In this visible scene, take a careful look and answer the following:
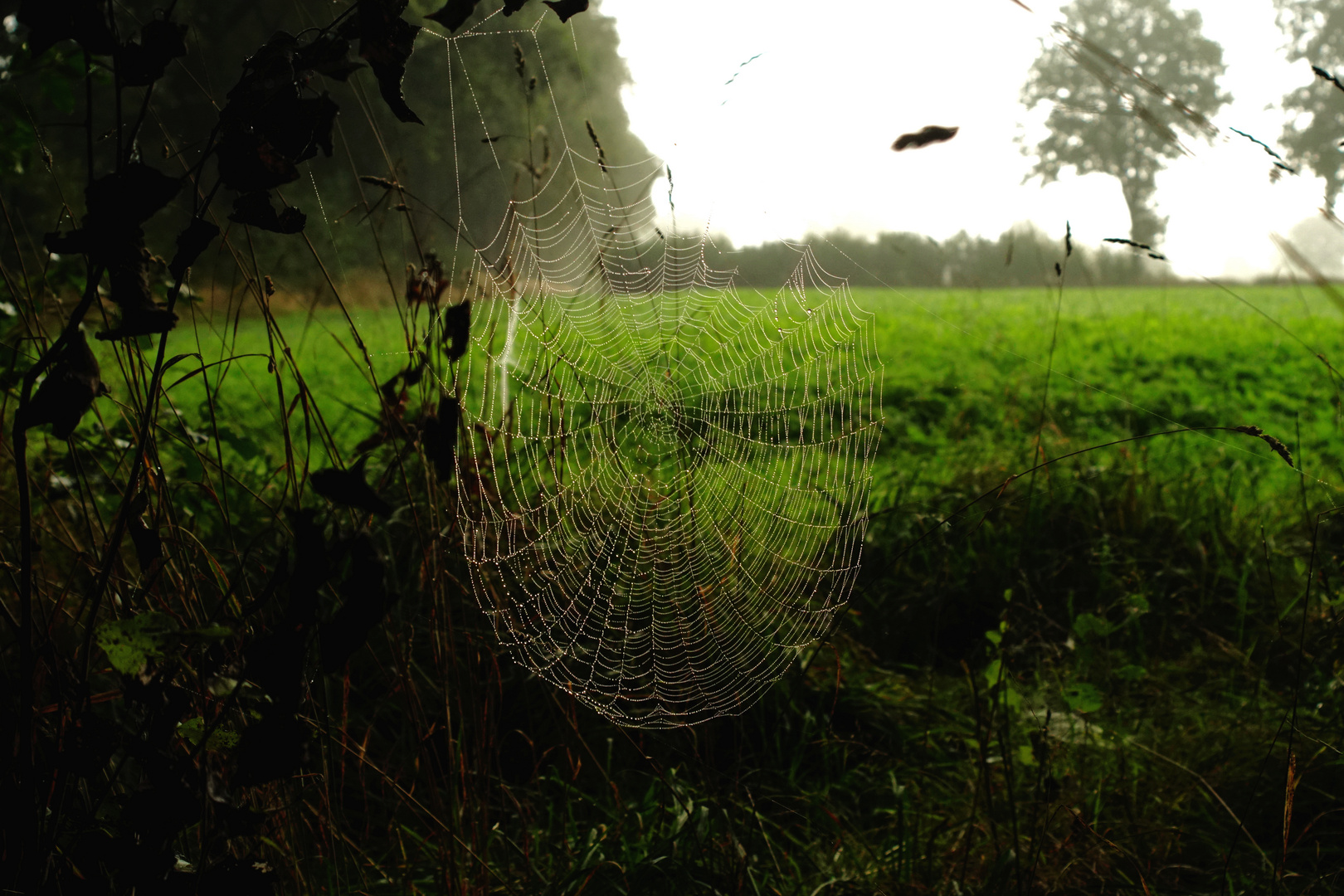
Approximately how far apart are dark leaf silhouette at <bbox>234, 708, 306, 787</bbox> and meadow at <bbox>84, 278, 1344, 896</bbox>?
0.56 metres

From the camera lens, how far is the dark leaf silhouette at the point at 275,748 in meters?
1.03

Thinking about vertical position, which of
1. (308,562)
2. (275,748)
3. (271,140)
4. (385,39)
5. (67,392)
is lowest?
(275,748)

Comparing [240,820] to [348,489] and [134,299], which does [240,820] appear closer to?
[348,489]

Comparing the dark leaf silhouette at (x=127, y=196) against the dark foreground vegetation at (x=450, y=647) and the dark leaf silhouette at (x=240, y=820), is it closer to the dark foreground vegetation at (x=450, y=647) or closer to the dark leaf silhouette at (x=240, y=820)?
the dark foreground vegetation at (x=450, y=647)

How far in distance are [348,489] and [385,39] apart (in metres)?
0.49

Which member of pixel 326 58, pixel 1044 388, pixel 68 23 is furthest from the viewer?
pixel 1044 388

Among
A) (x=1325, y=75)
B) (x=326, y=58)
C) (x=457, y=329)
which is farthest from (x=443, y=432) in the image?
(x=1325, y=75)

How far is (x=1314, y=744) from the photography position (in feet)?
7.80

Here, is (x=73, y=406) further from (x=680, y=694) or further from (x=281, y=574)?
(x=680, y=694)

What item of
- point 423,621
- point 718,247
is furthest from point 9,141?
point 718,247

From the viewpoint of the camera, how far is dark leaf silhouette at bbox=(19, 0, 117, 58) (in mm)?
862

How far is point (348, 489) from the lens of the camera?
0.92 m

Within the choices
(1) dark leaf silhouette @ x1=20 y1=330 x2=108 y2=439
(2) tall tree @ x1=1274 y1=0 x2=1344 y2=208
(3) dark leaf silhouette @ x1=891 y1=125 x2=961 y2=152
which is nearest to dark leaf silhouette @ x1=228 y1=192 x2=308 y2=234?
(1) dark leaf silhouette @ x1=20 y1=330 x2=108 y2=439

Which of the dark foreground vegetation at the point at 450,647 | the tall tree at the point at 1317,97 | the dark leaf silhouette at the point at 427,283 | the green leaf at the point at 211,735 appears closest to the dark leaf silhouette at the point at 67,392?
the dark foreground vegetation at the point at 450,647
